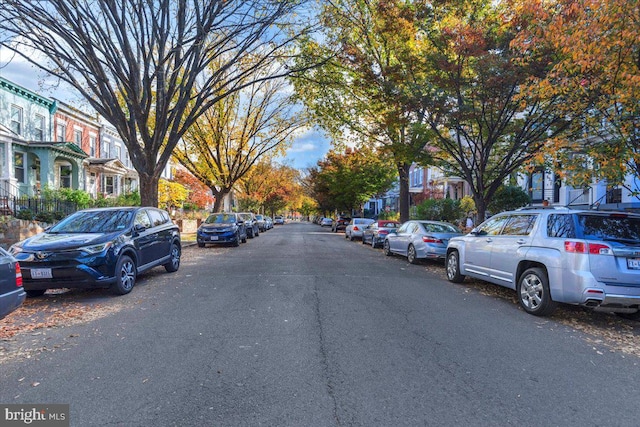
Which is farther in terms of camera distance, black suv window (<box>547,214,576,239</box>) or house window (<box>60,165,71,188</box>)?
house window (<box>60,165,71,188</box>)

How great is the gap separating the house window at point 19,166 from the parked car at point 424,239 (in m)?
19.4

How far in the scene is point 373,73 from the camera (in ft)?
47.6

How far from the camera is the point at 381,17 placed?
13.6m

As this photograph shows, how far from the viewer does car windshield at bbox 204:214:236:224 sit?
18625 mm

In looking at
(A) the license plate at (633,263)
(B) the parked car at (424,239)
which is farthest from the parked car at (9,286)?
(B) the parked car at (424,239)

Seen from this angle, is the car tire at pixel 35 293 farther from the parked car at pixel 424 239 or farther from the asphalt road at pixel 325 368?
the parked car at pixel 424 239

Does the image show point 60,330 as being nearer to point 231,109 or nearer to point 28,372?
point 28,372

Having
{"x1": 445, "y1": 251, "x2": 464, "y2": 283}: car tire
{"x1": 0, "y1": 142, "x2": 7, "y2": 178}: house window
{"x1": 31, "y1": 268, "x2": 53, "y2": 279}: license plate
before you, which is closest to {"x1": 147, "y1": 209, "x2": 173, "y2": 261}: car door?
{"x1": 31, "y1": 268, "x2": 53, "y2": 279}: license plate

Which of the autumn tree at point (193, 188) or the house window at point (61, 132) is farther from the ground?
the house window at point (61, 132)

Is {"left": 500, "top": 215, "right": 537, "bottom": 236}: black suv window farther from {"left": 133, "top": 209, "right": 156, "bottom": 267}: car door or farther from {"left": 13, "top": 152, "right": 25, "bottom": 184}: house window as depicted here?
{"left": 13, "top": 152, "right": 25, "bottom": 184}: house window

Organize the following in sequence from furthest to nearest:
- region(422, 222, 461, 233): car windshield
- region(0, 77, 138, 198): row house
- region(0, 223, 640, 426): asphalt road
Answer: region(0, 77, 138, 198): row house → region(422, 222, 461, 233): car windshield → region(0, 223, 640, 426): asphalt road

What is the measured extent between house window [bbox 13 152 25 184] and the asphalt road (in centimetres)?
1824

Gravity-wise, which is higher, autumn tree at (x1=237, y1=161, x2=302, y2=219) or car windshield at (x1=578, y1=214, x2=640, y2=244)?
autumn tree at (x1=237, y1=161, x2=302, y2=219)

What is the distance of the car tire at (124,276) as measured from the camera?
7.47 metres
